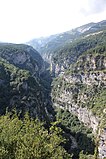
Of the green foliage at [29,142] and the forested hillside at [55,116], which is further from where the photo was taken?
the forested hillside at [55,116]

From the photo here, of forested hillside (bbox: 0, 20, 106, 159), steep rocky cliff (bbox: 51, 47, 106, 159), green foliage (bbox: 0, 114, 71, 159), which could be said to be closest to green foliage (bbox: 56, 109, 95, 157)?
forested hillside (bbox: 0, 20, 106, 159)

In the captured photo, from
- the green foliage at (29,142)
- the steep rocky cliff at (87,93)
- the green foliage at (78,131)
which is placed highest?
the green foliage at (29,142)

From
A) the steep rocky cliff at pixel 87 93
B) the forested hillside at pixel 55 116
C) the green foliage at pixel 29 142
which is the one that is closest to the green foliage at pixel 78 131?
the forested hillside at pixel 55 116

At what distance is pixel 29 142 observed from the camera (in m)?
23.9

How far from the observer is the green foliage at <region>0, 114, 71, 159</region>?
910 inches

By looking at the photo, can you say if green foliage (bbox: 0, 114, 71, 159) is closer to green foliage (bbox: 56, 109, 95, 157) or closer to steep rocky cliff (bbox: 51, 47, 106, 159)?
green foliage (bbox: 56, 109, 95, 157)

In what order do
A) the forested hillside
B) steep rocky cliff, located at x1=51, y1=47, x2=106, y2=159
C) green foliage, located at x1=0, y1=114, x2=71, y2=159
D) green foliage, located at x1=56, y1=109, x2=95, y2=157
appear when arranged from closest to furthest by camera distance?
green foliage, located at x1=0, y1=114, x2=71, y2=159 → the forested hillside → green foliage, located at x1=56, y1=109, x2=95, y2=157 → steep rocky cliff, located at x1=51, y1=47, x2=106, y2=159

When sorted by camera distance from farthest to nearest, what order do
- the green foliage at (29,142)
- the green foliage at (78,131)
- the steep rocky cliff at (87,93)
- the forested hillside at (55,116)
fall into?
1. the steep rocky cliff at (87,93)
2. the green foliage at (78,131)
3. the forested hillside at (55,116)
4. the green foliage at (29,142)

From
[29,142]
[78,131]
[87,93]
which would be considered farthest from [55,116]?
[29,142]

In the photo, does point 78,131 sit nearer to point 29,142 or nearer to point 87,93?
point 87,93

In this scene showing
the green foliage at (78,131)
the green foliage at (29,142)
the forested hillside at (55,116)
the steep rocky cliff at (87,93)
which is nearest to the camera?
the green foliage at (29,142)

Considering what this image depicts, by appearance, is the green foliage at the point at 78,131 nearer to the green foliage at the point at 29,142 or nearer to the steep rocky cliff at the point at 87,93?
the steep rocky cliff at the point at 87,93

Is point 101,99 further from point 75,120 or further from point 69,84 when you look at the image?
point 69,84

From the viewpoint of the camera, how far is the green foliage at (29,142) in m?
23.1
